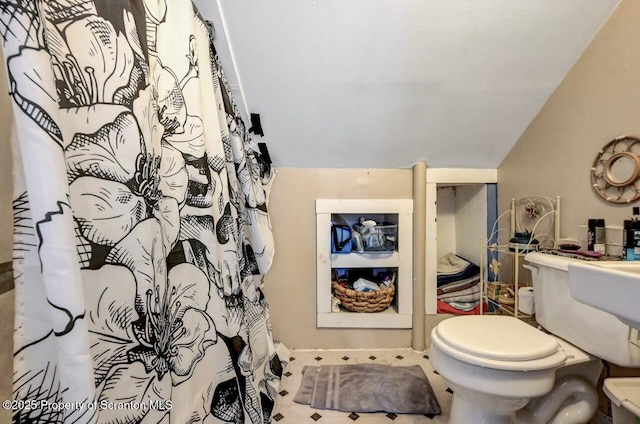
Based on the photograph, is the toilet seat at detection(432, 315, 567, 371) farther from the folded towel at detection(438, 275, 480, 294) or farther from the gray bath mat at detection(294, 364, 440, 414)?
the folded towel at detection(438, 275, 480, 294)

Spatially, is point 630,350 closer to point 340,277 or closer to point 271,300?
point 340,277

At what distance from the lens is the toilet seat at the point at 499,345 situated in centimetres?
88

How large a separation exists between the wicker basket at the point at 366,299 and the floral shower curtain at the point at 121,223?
2.88ft

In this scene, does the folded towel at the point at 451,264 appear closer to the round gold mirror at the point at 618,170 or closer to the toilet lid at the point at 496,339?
the toilet lid at the point at 496,339

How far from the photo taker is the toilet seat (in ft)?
2.88

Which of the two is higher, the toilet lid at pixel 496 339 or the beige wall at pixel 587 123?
the beige wall at pixel 587 123

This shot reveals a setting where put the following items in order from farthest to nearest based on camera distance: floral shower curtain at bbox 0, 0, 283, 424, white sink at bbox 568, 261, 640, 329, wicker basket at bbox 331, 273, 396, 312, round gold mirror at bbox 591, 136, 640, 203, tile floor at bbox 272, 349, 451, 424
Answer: wicker basket at bbox 331, 273, 396, 312 → tile floor at bbox 272, 349, 451, 424 → round gold mirror at bbox 591, 136, 640, 203 → white sink at bbox 568, 261, 640, 329 → floral shower curtain at bbox 0, 0, 283, 424

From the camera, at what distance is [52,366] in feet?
1.38

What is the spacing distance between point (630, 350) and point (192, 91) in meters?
1.62

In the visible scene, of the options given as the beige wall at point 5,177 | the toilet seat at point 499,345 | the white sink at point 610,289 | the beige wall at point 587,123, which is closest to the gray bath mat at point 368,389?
the toilet seat at point 499,345

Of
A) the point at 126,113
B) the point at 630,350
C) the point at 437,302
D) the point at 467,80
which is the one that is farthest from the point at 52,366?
the point at 437,302

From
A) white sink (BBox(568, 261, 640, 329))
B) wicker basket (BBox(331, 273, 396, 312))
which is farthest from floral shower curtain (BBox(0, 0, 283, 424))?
white sink (BBox(568, 261, 640, 329))

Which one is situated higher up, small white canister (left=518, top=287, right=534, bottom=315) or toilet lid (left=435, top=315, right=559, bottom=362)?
small white canister (left=518, top=287, right=534, bottom=315)

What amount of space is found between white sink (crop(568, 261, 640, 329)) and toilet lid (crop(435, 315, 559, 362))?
0.33 metres
